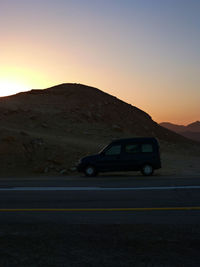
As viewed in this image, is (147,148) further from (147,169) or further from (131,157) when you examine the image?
(147,169)

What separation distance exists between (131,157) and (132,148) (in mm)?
462

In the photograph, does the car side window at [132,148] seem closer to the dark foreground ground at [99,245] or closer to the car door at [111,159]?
the car door at [111,159]

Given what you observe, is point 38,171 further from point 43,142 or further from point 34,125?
point 34,125

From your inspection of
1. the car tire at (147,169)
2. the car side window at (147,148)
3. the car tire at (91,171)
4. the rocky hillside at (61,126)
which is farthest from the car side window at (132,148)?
the rocky hillside at (61,126)

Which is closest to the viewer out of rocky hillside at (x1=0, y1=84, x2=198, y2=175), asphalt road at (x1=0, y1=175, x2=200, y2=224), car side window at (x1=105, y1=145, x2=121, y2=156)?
asphalt road at (x1=0, y1=175, x2=200, y2=224)

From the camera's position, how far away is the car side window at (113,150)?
1702 centimetres

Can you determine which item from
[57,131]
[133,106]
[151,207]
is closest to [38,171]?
[151,207]

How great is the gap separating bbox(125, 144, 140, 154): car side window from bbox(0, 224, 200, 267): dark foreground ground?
33.7 feet

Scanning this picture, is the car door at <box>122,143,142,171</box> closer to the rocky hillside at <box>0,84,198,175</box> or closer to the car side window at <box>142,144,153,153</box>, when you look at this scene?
the car side window at <box>142,144,153,153</box>

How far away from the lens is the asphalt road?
293 inches

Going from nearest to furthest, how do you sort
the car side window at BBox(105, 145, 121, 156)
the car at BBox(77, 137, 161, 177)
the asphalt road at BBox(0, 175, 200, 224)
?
1. the asphalt road at BBox(0, 175, 200, 224)
2. the car at BBox(77, 137, 161, 177)
3. the car side window at BBox(105, 145, 121, 156)

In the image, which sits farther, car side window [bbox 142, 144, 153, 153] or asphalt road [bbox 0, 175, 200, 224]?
car side window [bbox 142, 144, 153, 153]

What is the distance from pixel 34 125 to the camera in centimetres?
4691

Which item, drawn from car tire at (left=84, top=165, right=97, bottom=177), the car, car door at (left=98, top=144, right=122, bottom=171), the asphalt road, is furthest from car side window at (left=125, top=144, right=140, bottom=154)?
the asphalt road
